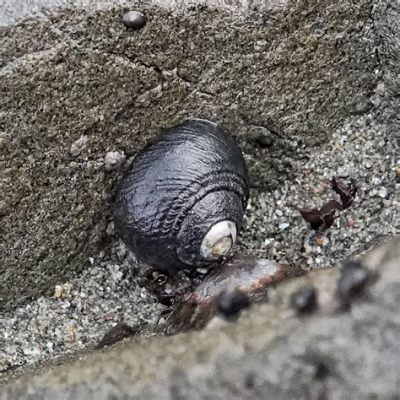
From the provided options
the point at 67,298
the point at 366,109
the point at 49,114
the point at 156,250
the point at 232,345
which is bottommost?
the point at 67,298

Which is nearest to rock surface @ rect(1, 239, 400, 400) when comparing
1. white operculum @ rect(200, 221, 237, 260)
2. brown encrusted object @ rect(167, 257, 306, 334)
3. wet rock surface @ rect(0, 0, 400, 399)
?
brown encrusted object @ rect(167, 257, 306, 334)

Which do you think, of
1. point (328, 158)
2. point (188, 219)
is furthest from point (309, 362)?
point (328, 158)

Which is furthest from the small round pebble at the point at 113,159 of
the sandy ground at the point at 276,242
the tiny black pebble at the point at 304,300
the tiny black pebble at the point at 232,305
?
the tiny black pebble at the point at 304,300

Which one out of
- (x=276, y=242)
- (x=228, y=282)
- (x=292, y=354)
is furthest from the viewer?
(x=276, y=242)

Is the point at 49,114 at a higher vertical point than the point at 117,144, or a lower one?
higher

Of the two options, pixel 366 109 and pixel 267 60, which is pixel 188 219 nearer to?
pixel 267 60

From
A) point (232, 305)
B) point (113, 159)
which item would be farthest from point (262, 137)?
point (232, 305)

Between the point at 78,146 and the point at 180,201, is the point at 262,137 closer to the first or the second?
the point at 180,201
